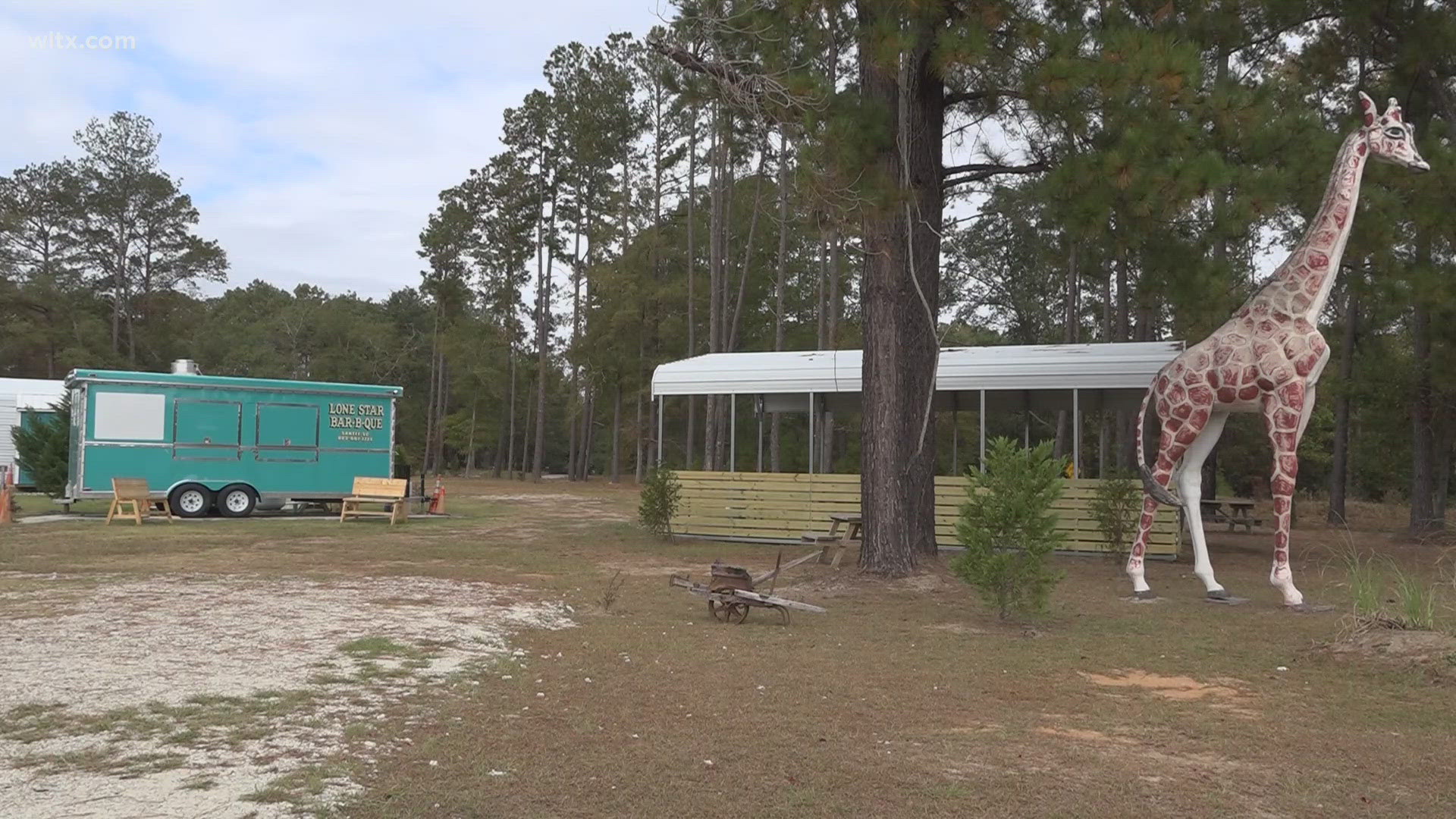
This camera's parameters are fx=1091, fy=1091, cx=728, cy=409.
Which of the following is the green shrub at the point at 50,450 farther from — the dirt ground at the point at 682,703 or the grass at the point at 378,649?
the grass at the point at 378,649

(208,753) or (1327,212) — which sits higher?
(1327,212)

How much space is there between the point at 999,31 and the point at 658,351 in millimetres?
30341

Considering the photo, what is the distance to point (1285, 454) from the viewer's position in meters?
10.1

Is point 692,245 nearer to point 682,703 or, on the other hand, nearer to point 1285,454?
point 1285,454

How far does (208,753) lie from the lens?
4.68m

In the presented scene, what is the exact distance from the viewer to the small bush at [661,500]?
16.6 meters

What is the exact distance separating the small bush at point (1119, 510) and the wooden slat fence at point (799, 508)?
60cm

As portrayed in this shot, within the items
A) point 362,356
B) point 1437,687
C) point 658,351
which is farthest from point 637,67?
point 1437,687

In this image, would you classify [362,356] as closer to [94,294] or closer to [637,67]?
[94,294]

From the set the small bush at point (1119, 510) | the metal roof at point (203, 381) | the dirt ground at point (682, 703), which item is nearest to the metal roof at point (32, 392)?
the metal roof at point (203, 381)

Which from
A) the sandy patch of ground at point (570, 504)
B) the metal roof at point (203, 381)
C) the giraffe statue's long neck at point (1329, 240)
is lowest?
the sandy patch of ground at point (570, 504)

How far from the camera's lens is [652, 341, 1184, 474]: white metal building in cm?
1510

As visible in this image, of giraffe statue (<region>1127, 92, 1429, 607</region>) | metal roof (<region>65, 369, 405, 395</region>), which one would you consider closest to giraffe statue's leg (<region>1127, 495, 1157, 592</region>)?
giraffe statue (<region>1127, 92, 1429, 607</region>)

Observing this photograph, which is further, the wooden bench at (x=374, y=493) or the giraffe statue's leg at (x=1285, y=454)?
the wooden bench at (x=374, y=493)
